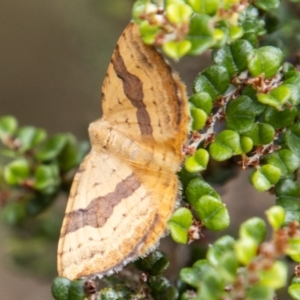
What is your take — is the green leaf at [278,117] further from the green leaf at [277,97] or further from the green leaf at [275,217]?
the green leaf at [275,217]

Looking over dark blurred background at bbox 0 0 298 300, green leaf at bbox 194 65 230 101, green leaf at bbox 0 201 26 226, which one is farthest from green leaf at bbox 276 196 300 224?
dark blurred background at bbox 0 0 298 300

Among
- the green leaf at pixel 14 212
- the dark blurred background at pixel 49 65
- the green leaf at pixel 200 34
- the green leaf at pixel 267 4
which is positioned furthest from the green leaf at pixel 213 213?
the dark blurred background at pixel 49 65

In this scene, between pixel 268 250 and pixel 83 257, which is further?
pixel 83 257

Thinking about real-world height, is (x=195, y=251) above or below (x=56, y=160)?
below

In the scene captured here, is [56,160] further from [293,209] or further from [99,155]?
[293,209]

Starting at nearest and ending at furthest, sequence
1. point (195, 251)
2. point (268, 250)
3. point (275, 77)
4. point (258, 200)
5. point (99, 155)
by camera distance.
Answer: point (268, 250)
point (275, 77)
point (99, 155)
point (195, 251)
point (258, 200)

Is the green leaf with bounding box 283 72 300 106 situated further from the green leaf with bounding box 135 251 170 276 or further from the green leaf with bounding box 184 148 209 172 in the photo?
the green leaf with bounding box 135 251 170 276

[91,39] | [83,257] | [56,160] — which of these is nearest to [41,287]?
[56,160]

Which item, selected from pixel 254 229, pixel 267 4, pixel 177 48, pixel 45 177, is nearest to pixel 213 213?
pixel 254 229
